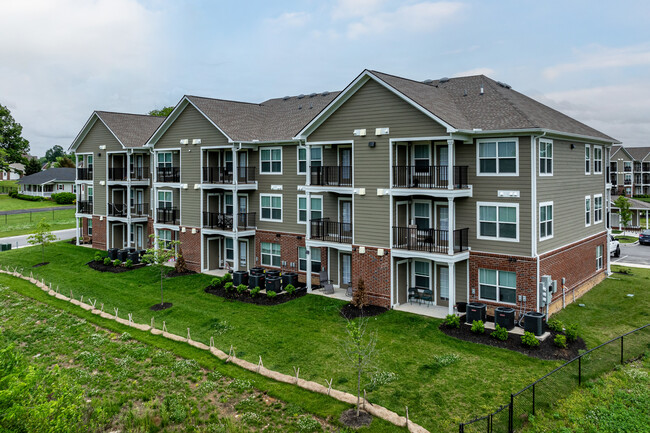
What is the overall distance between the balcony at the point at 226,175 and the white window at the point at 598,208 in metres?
19.8

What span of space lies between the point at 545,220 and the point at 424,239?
5124 mm

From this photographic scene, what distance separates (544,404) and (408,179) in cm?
1125

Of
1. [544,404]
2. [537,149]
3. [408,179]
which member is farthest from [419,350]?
[537,149]

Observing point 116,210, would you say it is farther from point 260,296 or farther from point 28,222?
point 28,222

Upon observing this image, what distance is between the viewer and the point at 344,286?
2523 cm

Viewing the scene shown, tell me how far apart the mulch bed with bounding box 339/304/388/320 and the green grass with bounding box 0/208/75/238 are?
1684 inches

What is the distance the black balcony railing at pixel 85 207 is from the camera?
39750mm

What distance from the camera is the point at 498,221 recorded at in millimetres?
19844

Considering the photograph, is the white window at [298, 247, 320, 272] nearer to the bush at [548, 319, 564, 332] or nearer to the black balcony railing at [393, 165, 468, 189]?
the black balcony railing at [393, 165, 468, 189]

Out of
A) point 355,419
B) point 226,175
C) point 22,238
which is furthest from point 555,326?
point 22,238

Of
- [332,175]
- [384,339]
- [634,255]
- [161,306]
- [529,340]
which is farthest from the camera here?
[634,255]

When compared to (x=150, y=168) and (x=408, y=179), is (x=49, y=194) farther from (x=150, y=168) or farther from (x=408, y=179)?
(x=408, y=179)

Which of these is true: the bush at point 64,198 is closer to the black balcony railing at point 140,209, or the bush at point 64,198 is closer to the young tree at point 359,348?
the black balcony railing at point 140,209

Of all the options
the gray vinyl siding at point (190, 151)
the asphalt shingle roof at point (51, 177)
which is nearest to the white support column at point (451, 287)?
the gray vinyl siding at point (190, 151)
